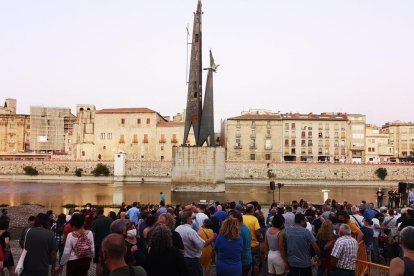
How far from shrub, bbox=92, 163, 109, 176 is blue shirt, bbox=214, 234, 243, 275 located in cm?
6103

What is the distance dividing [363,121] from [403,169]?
14.7 metres

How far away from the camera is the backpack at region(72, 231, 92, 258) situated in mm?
5996

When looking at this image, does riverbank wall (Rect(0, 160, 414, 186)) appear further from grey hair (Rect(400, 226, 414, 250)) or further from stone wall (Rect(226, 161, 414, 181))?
grey hair (Rect(400, 226, 414, 250))

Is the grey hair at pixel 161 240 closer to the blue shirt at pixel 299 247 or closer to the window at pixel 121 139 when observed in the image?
the blue shirt at pixel 299 247

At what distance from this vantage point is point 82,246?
6.02m

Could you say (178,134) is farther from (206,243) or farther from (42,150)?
(206,243)

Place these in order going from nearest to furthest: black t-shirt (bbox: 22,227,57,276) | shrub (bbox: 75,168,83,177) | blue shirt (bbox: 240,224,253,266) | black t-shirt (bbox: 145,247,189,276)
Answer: black t-shirt (bbox: 145,247,189,276) → black t-shirt (bbox: 22,227,57,276) → blue shirt (bbox: 240,224,253,266) → shrub (bbox: 75,168,83,177)

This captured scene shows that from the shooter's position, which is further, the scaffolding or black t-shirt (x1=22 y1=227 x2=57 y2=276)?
the scaffolding

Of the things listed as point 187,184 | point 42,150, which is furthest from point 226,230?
point 42,150

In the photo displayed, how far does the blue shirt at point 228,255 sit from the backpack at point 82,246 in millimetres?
1585

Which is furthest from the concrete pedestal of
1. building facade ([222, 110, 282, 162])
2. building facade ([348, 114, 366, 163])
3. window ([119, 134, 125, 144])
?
building facade ([348, 114, 366, 163])

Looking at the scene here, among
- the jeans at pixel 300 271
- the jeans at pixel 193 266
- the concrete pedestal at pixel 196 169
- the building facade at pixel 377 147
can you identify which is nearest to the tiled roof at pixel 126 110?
the building facade at pixel 377 147

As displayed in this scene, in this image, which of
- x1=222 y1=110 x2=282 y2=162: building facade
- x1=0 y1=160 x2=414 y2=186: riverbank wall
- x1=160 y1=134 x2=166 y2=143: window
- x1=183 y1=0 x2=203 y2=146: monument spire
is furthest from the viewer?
x1=160 y1=134 x2=166 y2=143: window

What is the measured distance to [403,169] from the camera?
64.6m
